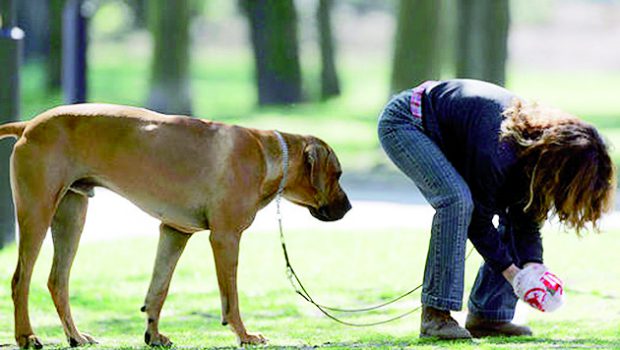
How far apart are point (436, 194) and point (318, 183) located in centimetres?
68

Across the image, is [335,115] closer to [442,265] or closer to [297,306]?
[297,306]

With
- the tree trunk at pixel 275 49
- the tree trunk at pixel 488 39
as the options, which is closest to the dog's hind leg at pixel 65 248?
the tree trunk at pixel 488 39

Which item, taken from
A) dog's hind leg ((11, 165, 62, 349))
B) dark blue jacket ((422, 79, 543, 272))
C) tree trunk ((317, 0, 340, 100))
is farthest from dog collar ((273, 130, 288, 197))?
tree trunk ((317, 0, 340, 100))

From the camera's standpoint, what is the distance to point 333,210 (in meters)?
7.47

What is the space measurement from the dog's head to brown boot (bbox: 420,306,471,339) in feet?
2.42

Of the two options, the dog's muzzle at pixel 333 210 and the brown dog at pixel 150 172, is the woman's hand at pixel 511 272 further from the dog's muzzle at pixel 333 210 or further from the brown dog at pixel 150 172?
the brown dog at pixel 150 172

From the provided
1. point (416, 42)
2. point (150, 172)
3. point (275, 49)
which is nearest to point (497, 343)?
point (150, 172)

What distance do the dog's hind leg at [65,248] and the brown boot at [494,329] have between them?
6.59ft

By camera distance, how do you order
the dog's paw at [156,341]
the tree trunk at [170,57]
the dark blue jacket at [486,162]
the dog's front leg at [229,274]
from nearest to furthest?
the dark blue jacket at [486,162]
the dog's front leg at [229,274]
the dog's paw at [156,341]
the tree trunk at [170,57]

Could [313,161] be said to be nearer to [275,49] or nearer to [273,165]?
[273,165]

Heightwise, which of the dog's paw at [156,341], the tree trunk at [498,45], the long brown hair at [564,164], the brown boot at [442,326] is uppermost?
the long brown hair at [564,164]

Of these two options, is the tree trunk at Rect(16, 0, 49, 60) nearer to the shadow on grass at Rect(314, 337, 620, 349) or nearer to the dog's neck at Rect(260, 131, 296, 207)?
the dog's neck at Rect(260, 131, 296, 207)

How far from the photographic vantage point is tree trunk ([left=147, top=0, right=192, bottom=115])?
1091 inches

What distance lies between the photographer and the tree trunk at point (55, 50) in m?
34.1
